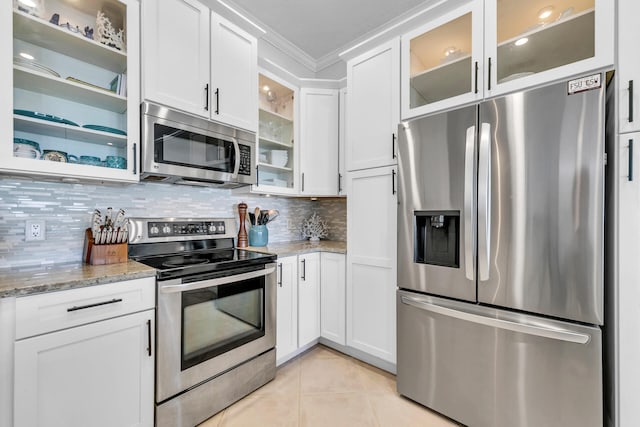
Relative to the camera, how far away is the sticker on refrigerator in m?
1.20

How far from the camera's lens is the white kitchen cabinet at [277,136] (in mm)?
2436

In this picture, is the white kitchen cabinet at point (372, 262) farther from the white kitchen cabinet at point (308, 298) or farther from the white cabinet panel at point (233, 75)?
the white cabinet panel at point (233, 75)

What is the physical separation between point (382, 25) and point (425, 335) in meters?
2.68

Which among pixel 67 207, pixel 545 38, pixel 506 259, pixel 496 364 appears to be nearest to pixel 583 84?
pixel 545 38

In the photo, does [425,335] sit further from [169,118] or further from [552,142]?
[169,118]

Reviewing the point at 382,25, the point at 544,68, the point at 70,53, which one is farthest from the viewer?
the point at 382,25

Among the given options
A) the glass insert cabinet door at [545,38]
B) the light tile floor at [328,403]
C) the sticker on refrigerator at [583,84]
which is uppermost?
the glass insert cabinet door at [545,38]

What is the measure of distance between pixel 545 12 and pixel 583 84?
19.9 inches

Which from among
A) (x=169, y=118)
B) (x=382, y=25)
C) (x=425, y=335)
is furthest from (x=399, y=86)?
(x=425, y=335)

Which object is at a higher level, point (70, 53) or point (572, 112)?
point (70, 53)

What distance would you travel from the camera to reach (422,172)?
170cm

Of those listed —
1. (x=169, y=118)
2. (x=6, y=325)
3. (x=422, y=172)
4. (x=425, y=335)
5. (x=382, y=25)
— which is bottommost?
(x=425, y=335)

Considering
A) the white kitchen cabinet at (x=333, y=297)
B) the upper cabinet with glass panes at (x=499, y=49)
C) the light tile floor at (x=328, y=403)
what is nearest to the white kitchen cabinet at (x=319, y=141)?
the white kitchen cabinet at (x=333, y=297)
